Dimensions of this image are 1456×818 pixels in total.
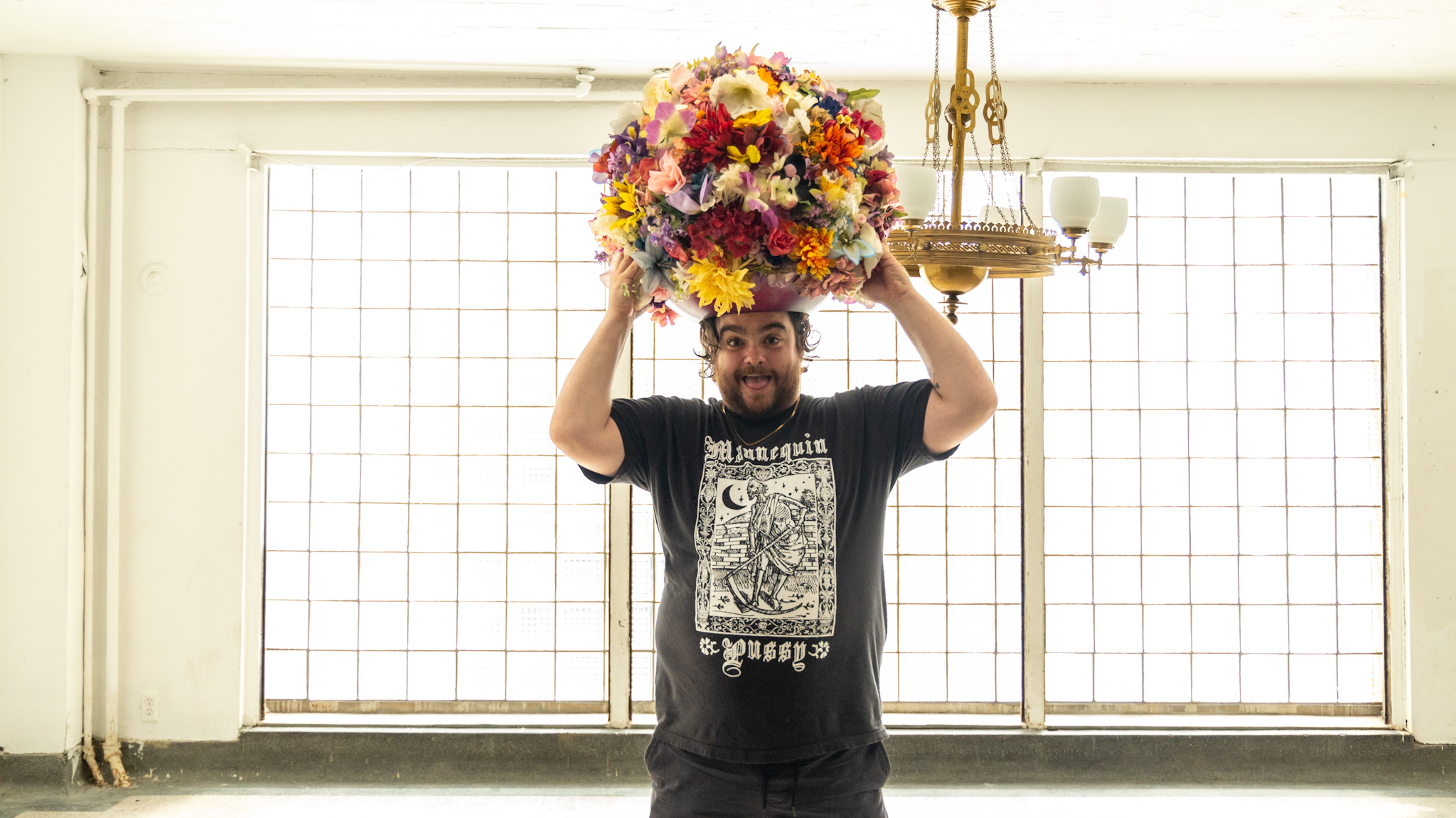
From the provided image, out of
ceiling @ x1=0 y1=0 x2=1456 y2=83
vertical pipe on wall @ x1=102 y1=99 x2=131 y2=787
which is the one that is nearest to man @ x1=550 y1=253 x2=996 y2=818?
ceiling @ x1=0 y1=0 x2=1456 y2=83

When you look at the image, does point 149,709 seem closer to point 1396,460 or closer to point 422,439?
point 422,439

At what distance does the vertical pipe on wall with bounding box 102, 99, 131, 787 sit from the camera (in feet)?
13.1

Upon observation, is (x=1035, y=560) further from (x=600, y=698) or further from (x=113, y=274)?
(x=113, y=274)

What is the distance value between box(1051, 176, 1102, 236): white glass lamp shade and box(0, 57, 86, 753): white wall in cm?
361

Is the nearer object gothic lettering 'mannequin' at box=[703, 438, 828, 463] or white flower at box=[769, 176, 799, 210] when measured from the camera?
white flower at box=[769, 176, 799, 210]

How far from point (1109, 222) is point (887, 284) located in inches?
40.5

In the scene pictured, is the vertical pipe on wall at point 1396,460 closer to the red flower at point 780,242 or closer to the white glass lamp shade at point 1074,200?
the white glass lamp shade at point 1074,200

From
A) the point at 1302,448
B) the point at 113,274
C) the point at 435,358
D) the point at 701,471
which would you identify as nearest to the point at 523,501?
the point at 435,358

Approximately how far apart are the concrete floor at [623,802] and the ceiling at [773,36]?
2.77 metres

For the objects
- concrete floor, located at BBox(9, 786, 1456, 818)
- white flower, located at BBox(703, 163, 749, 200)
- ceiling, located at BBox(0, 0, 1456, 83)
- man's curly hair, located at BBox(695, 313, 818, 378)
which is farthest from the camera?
concrete floor, located at BBox(9, 786, 1456, 818)

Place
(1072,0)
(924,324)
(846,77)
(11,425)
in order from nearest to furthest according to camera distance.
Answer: (924,324), (1072,0), (11,425), (846,77)

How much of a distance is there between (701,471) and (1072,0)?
240 cm

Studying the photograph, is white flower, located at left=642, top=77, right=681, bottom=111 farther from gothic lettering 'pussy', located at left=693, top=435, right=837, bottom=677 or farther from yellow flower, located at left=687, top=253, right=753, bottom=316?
gothic lettering 'pussy', located at left=693, top=435, right=837, bottom=677

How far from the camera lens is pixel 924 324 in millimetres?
1727
